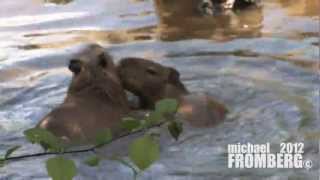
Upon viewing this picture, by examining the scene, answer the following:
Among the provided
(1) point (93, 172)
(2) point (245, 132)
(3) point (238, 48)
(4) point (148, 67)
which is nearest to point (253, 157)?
(2) point (245, 132)

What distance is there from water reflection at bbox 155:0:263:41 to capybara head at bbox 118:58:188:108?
6.11 ft

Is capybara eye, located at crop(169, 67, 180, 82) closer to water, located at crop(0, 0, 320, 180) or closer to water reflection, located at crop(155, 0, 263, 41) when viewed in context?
water, located at crop(0, 0, 320, 180)

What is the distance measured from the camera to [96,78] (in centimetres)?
529

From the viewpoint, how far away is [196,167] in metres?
4.32

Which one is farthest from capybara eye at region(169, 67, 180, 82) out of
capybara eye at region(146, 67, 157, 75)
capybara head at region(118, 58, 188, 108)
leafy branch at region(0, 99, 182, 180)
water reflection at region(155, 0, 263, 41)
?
leafy branch at region(0, 99, 182, 180)

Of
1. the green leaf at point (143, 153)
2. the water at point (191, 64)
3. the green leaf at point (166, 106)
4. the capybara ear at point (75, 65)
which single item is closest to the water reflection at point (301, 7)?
the water at point (191, 64)

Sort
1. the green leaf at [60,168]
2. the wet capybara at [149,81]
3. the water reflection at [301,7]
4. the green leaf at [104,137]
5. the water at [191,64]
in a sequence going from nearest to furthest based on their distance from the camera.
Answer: the green leaf at [60,168] → the green leaf at [104,137] → the water at [191,64] → the wet capybara at [149,81] → the water reflection at [301,7]

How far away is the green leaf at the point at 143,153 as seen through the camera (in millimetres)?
1807

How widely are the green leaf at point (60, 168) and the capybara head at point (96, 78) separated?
3336 mm

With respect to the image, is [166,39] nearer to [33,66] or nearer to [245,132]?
[33,66]

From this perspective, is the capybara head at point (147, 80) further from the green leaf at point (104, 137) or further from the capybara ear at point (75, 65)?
the green leaf at point (104, 137)

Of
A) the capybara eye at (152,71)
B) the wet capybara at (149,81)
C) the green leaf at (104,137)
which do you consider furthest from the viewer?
the capybara eye at (152,71)

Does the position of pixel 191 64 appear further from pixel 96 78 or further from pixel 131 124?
pixel 131 124

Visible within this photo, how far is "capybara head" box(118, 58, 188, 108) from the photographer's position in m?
5.55
